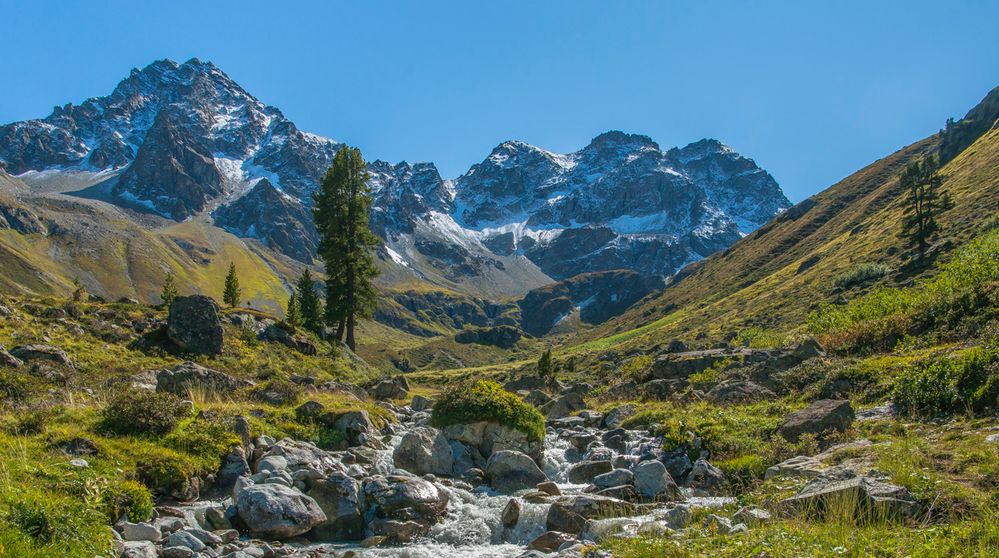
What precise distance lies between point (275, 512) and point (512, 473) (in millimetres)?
7211

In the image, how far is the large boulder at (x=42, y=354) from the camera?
839 inches

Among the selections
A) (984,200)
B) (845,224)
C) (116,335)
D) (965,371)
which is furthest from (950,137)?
(116,335)

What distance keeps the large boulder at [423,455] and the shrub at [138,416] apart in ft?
21.1

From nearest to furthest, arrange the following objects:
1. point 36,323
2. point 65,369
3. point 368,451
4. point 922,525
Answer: point 922,525
point 368,451
point 65,369
point 36,323

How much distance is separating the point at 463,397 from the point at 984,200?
94.1 meters

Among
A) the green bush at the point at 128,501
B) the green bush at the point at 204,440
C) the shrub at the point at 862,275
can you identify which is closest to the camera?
the green bush at the point at 128,501

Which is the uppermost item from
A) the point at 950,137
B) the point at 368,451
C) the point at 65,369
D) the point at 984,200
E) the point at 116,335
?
the point at 950,137

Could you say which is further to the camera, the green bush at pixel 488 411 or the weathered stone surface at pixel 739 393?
the weathered stone surface at pixel 739 393

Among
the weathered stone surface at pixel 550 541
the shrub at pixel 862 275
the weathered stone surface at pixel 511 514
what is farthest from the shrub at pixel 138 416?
the shrub at pixel 862 275

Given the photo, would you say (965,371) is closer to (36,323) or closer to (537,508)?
(537,508)

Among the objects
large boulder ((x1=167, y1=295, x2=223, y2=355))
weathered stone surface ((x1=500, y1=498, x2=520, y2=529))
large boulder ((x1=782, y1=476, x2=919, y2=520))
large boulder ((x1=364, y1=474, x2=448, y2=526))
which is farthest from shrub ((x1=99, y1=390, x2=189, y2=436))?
large boulder ((x1=167, y1=295, x2=223, y2=355))

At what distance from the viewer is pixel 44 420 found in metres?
13.4

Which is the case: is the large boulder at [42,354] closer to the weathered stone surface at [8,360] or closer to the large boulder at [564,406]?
the weathered stone surface at [8,360]

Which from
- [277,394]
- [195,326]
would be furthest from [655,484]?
[195,326]
